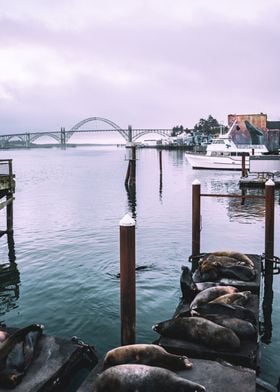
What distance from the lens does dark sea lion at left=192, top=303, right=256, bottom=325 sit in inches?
308

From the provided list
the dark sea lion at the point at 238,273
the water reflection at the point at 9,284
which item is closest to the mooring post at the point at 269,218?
the dark sea lion at the point at 238,273

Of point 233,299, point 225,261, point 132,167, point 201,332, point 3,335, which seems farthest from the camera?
point 132,167

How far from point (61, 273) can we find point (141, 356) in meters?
7.71

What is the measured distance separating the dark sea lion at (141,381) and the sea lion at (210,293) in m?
3.26

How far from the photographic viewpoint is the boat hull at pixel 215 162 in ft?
195

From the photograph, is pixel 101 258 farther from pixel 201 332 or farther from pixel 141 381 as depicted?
pixel 141 381

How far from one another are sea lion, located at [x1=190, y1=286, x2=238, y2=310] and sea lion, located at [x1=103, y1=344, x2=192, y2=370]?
258 centimetres

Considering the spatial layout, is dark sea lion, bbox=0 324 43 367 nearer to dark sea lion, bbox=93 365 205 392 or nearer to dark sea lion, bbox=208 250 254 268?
dark sea lion, bbox=93 365 205 392

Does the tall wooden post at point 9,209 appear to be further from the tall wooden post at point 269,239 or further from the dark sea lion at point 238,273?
the tall wooden post at point 269,239

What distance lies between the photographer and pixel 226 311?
7.98 m

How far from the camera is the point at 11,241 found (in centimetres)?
1812

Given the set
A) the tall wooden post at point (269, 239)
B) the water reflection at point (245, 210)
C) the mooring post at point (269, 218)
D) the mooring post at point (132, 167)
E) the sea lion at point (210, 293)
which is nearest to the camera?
the sea lion at point (210, 293)

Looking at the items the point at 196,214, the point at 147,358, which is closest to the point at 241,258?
the point at 196,214

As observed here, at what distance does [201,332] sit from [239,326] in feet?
2.46
